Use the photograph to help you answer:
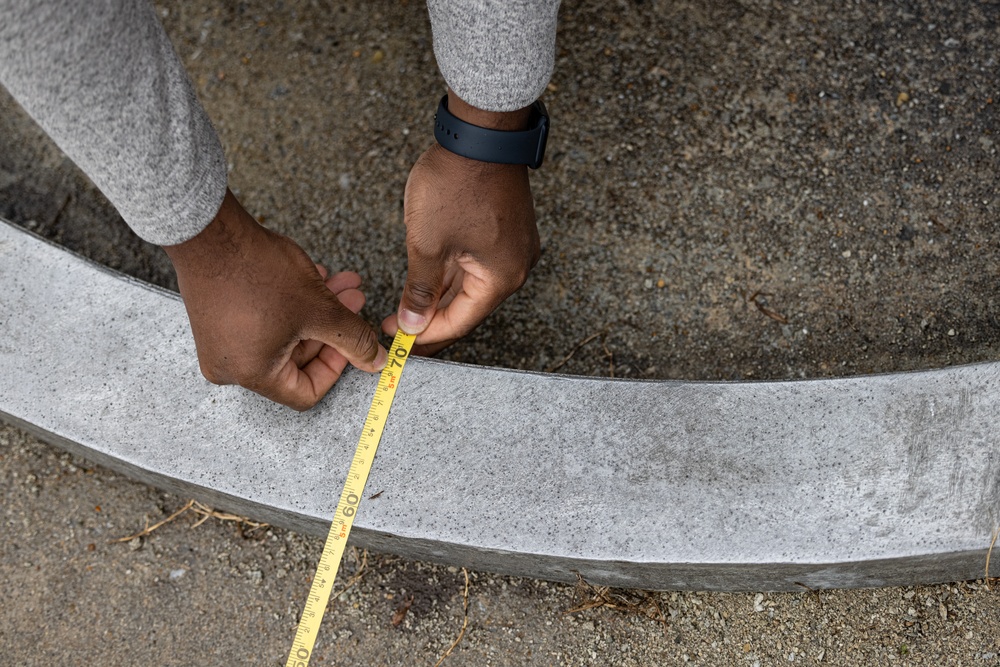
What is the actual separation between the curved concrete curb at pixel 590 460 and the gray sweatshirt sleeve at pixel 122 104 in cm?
78

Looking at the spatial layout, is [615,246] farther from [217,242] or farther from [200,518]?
[200,518]

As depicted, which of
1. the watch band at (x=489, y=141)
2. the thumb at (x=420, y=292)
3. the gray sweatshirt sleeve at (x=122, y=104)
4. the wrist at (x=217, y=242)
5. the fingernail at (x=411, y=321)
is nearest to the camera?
the gray sweatshirt sleeve at (x=122, y=104)

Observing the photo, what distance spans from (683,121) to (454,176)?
1219mm

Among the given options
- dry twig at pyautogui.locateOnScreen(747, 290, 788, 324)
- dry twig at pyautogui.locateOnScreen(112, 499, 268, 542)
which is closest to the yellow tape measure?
dry twig at pyautogui.locateOnScreen(112, 499, 268, 542)

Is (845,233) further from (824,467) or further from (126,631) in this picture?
(126,631)

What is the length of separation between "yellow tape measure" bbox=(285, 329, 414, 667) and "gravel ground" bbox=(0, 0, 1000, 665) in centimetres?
8

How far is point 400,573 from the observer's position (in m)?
2.41

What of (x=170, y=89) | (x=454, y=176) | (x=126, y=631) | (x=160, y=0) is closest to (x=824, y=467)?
(x=454, y=176)

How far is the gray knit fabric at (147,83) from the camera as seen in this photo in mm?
1413

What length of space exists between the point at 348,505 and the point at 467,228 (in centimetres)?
82

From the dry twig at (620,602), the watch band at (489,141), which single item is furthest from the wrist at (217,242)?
the dry twig at (620,602)

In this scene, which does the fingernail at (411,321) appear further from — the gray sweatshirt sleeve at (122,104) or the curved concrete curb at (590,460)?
the gray sweatshirt sleeve at (122,104)

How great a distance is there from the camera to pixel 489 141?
6.66 ft

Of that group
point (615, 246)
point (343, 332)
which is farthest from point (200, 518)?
point (615, 246)
